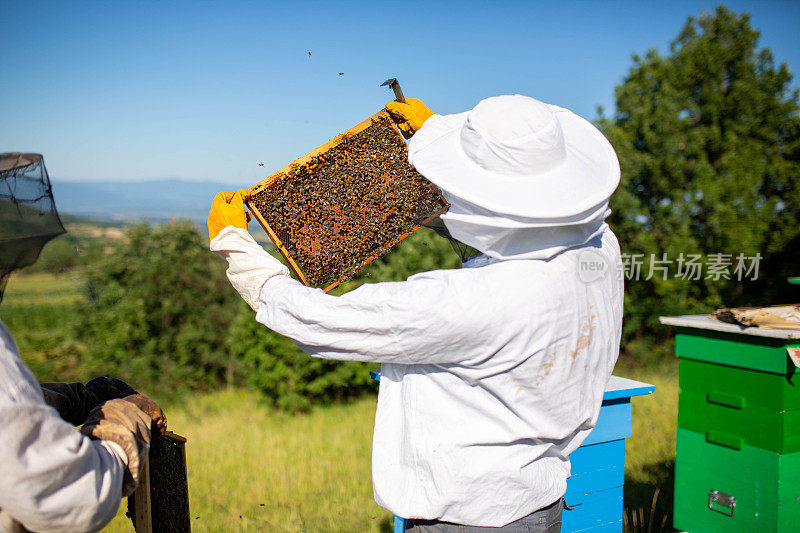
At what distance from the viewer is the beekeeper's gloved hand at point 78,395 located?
67.1 inches

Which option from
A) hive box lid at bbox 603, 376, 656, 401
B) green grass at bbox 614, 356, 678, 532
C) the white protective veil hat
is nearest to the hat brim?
the white protective veil hat

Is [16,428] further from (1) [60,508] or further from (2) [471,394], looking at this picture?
(2) [471,394]

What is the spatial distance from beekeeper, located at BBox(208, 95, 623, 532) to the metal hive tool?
25.8 inches

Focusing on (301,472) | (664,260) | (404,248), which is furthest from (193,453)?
(664,260)

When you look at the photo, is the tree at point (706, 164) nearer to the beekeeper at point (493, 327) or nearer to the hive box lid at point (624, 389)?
the hive box lid at point (624, 389)

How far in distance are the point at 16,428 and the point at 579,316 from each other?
1.41 m

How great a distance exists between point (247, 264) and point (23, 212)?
669 millimetres

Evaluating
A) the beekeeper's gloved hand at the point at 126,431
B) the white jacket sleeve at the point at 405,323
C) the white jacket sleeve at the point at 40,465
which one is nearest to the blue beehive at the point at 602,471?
the white jacket sleeve at the point at 405,323

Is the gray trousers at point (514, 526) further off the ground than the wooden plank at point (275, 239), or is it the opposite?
the wooden plank at point (275, 239)

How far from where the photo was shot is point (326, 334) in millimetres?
1590

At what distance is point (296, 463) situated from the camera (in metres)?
5.38

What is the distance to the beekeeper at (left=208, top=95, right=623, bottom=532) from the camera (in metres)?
1.51

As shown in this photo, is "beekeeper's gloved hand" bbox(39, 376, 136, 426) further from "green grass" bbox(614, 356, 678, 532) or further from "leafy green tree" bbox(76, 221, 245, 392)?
"leafy green tree" bbox(76, 221, 245, 392)

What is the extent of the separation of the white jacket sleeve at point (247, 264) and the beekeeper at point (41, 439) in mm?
502
